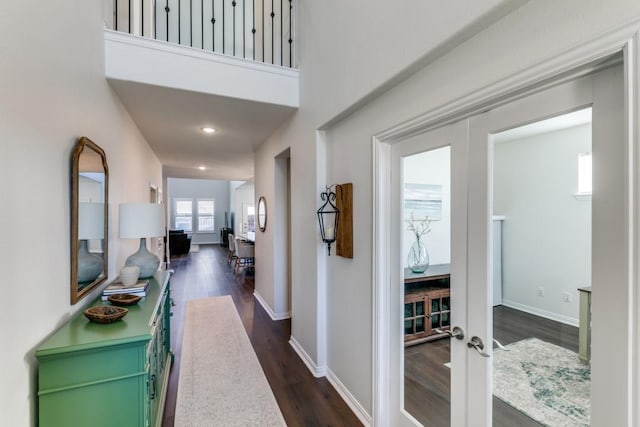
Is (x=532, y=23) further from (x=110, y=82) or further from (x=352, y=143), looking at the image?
(x=110, y=82)

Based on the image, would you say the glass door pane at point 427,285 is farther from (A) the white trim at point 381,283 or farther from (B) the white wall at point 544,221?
(B) the white wall at point 544,221

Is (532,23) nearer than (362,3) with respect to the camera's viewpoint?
Yes

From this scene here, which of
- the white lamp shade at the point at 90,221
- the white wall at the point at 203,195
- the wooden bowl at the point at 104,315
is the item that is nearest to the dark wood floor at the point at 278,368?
the wooden bowl at the point at 104,315

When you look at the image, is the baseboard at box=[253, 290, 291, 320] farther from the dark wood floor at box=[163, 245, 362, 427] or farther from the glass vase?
the glass vase

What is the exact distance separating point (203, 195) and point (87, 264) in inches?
555

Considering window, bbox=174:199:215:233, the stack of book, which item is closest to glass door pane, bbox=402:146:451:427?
the stack of book

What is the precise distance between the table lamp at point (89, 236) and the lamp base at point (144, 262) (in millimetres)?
289

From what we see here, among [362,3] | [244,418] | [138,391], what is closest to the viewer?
[138,391]

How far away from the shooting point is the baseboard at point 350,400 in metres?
2.18

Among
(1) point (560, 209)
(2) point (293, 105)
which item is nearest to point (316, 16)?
(2) point (293, 105)

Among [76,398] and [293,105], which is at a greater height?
[293,105]

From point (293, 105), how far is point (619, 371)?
9.82 feet

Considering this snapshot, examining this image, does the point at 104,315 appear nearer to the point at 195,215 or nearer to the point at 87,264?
the point at 87,264

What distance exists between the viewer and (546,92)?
1144 mm
